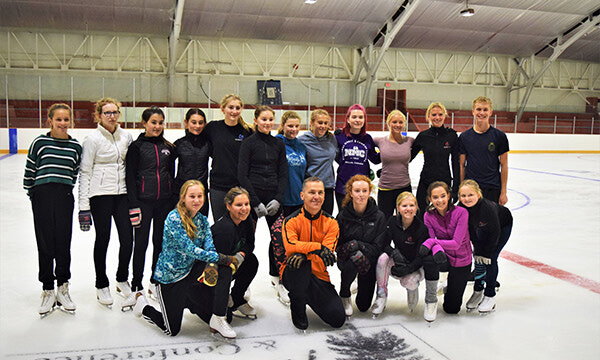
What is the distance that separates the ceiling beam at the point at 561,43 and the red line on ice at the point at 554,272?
60.0ft

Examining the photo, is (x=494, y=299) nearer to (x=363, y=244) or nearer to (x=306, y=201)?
(x=363, y=244)

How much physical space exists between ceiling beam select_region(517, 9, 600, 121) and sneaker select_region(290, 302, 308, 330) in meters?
20.8

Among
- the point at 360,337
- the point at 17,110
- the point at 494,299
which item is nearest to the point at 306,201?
the point at 360,337

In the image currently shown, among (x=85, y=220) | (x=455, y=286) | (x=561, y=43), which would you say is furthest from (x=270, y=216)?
(x=561, y=43)

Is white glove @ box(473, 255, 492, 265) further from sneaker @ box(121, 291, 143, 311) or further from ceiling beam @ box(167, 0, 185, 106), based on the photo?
ceiling beam @ box(167, 0, 185, 106)

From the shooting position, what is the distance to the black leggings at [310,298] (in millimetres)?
3557

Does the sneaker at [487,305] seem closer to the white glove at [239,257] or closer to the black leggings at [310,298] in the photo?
the black leggings at [310,298]

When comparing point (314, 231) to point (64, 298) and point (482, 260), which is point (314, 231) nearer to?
point (482, 260)

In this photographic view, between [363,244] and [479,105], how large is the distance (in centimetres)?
151

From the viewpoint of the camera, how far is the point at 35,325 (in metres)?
3.57

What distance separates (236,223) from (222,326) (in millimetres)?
656

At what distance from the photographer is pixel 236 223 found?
11.9 feet

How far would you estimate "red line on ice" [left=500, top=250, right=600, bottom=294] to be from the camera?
4.56 meters

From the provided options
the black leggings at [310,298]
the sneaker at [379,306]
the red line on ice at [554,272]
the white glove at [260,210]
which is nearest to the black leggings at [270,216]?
the white glove at [260,210]
